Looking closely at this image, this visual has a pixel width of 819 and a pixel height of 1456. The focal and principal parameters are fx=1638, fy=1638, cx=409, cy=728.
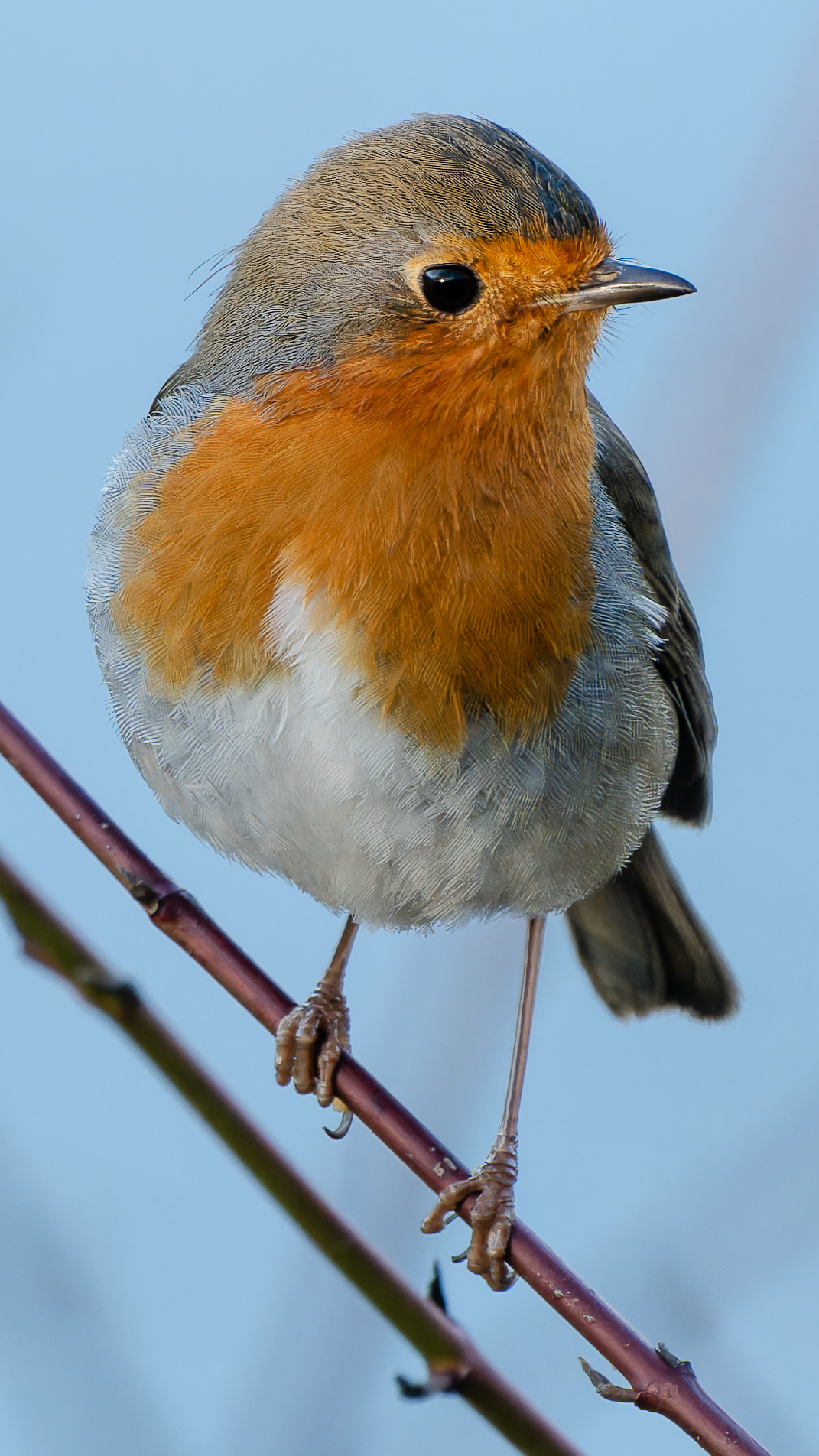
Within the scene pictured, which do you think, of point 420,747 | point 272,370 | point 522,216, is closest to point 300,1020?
point 420,747

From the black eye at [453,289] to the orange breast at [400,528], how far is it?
6cm

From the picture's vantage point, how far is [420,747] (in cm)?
222

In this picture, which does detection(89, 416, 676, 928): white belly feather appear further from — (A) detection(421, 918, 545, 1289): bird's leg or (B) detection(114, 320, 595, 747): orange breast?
(A) detection(421, 918, 545, 1289): bird's leg

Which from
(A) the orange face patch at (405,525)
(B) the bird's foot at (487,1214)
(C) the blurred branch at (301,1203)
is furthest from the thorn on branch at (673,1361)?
(A) the orange face patch at (405,525)

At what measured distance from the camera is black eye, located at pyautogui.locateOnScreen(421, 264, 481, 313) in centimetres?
203

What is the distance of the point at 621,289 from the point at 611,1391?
1293 mm

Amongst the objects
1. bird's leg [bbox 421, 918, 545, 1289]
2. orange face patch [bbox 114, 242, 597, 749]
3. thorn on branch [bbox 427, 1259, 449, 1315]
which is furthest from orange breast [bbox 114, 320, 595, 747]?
thorn on branch [bbox 427, 1259, 449, 1315]

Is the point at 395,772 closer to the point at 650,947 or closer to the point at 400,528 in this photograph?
the point at 400,528

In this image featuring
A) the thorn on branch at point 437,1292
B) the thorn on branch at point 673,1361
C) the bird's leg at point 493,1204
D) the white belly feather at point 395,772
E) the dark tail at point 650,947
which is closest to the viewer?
the thorn on branch at point 673,1361

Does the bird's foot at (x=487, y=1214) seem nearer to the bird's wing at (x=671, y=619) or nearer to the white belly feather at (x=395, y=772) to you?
the white belly feather at (x=395, y=772)

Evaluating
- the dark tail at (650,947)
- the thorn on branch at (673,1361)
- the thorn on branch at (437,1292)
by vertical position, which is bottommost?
the thorn on branch at (437,1292)

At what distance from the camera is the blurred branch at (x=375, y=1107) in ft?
6.09

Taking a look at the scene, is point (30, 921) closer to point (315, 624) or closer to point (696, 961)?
point (315, 624)

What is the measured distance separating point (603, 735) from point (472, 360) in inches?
25.2
